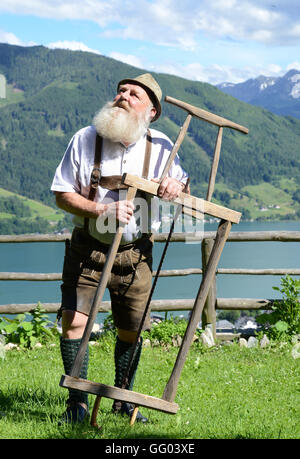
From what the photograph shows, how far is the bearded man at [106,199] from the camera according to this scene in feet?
10.2

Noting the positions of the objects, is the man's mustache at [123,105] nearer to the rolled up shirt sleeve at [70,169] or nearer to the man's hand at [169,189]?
the rolled up shirt sleeve at [70,169]

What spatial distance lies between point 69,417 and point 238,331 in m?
4.60

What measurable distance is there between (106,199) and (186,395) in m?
1.98

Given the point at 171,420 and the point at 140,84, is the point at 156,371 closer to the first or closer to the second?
the point at 171,420

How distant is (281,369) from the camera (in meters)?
5.26

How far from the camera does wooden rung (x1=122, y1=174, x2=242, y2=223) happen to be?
268 centimetres

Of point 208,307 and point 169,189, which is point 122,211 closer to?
point 169,189

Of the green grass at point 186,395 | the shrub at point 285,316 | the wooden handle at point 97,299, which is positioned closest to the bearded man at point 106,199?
the green grass at point 186,395

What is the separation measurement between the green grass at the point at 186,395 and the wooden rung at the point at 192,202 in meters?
1.21

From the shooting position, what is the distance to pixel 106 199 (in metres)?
3.12

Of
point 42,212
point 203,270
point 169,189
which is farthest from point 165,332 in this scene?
point 42,212

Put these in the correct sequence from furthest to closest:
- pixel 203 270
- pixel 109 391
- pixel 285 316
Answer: pixel 203 270 < pixel 285 316 < pixel 109 391

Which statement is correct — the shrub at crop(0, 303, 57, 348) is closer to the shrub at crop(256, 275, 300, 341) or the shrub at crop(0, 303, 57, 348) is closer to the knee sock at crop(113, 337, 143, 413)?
the shrub at crop(256, 275, 300, 341)
